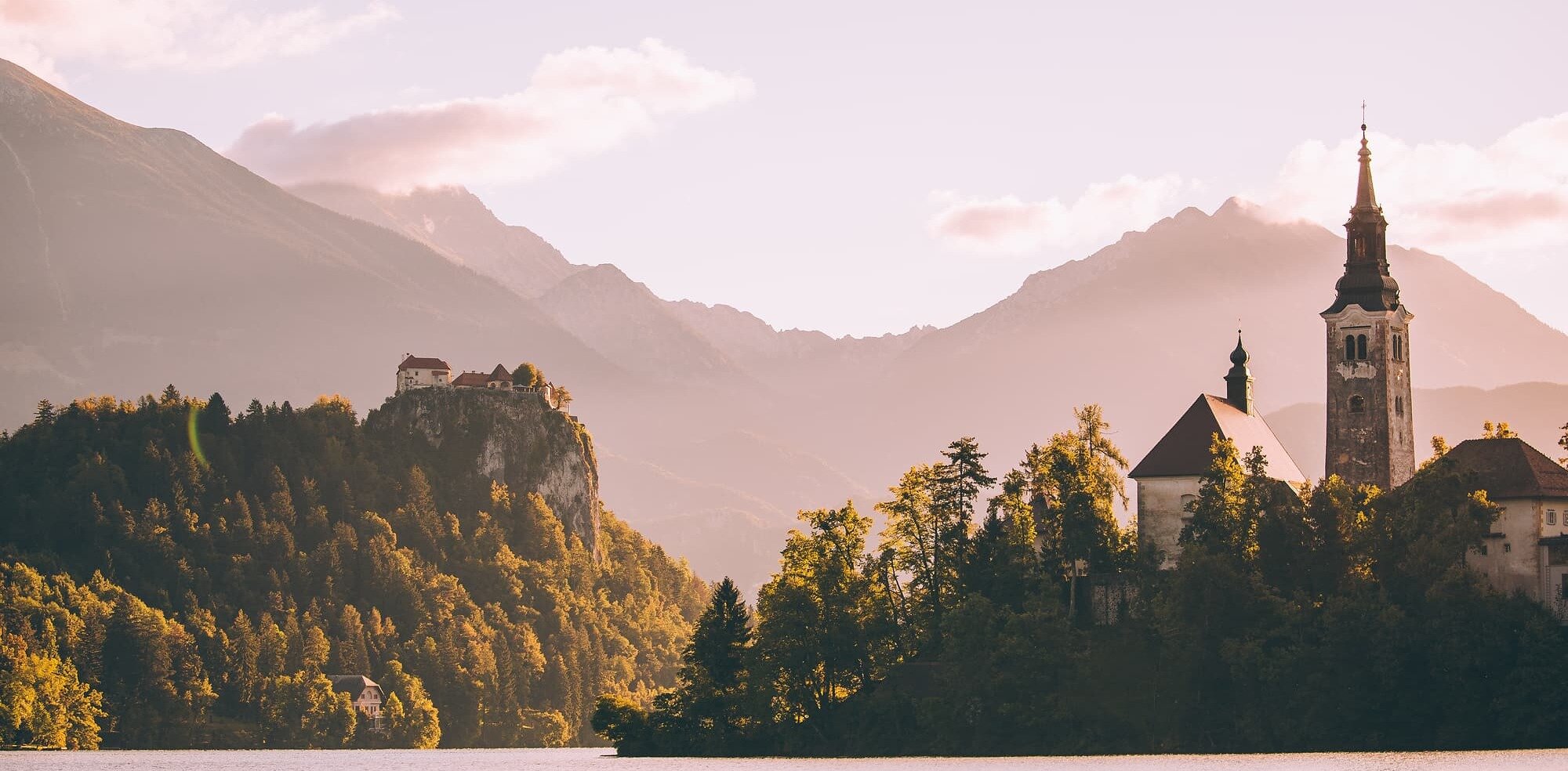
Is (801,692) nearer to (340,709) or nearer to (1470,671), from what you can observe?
(1470,671)

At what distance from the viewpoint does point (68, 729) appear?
181 metres

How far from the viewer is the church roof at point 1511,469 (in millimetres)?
127000

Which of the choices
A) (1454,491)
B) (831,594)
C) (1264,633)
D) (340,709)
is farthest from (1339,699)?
(340,709)

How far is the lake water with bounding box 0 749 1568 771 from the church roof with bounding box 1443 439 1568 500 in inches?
739

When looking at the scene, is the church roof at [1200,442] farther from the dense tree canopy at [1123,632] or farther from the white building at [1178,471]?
the dense tree canopy at [1123,632]

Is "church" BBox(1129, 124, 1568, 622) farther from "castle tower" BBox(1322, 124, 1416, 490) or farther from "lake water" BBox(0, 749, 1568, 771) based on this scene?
"lake water" BBox(0, 749, 1568, 771)

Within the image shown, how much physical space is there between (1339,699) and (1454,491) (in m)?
13.9

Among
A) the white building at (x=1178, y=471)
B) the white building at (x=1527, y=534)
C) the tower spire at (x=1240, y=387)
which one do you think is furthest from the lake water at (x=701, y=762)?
the tower spire at (x=1240, y=387)

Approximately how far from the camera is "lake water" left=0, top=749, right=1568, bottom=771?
352ft

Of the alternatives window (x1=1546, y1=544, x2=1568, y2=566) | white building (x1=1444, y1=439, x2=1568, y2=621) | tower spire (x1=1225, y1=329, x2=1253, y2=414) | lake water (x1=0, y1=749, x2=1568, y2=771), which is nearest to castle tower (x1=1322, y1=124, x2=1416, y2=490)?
tower spire (x1=1225, y1=329, x2=1253, y2=414)

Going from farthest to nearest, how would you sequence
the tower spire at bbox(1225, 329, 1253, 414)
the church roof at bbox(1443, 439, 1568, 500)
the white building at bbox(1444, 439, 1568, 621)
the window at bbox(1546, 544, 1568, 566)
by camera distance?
the tower spire at bbox(1225, 329, 1253, 414), the church roof at bbox(1443, 439, 1568, 500), the white building at bbox(1444, 439, 1568, 621), the window at bbox(1546, 544, 1568, 566)

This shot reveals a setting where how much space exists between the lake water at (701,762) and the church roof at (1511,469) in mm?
18765

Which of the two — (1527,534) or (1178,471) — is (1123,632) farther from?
(1527,534)

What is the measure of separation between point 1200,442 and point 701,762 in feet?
123
